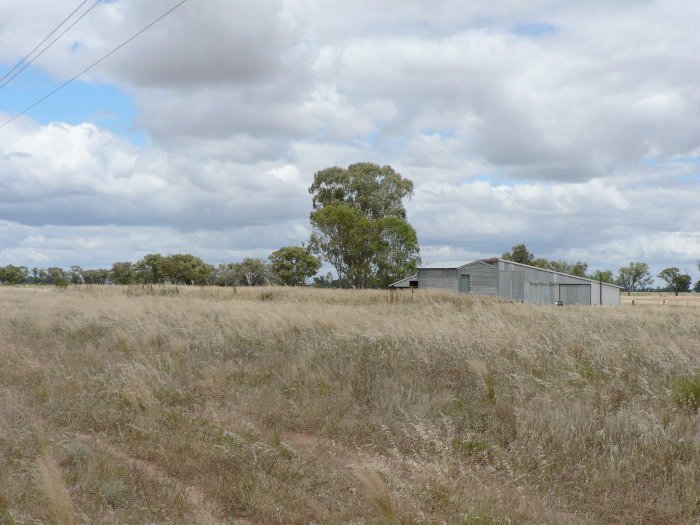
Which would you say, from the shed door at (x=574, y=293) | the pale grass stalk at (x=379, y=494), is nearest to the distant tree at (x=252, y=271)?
the shed door at (x=574, y=293)

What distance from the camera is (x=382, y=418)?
6848 mm

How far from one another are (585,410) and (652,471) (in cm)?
131

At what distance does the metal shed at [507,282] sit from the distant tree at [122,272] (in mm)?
52154

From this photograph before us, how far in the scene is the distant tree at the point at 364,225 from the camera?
191 ft

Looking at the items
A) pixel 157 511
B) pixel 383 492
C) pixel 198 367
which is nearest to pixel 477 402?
pixel 383 492

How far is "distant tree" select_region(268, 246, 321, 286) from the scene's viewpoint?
2675 inches

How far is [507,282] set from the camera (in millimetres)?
45562

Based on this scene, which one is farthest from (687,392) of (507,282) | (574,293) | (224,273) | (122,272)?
(122,272)

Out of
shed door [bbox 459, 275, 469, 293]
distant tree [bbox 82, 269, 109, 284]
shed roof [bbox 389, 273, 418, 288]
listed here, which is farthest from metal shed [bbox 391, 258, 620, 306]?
distant tree [bbox 82, 269, 109, 284]

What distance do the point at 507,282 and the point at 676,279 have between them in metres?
111

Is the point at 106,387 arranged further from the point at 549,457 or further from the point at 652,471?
the point at 652,471

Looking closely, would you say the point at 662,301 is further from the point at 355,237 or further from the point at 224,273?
the point at 224,273

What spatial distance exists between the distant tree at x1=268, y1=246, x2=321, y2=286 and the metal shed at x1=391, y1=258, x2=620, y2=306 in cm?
1922

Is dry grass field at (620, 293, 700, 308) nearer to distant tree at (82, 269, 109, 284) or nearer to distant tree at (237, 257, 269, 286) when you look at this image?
distant tree at (237, 257, 269, 286)
